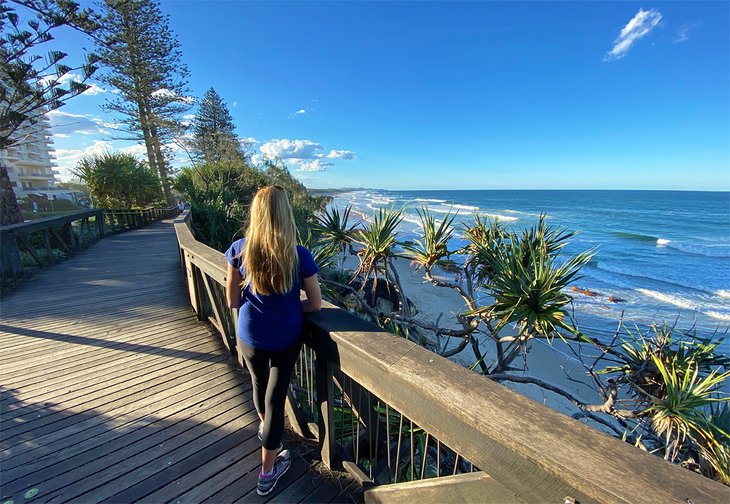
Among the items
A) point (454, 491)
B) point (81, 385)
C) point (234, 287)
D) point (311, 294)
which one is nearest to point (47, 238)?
point (81, 385)

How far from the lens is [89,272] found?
Answer: 5.88 meters

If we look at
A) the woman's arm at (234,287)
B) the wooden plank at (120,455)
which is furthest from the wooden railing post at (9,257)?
the woman's arm at (234,287)

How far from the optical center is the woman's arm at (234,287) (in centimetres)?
160

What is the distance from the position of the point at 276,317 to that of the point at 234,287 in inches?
12.5

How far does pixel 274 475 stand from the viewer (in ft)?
5.34

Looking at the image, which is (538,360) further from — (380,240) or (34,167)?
(34,167)

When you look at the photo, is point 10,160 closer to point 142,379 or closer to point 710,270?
point 142,379

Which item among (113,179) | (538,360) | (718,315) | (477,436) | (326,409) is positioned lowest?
(538,360)

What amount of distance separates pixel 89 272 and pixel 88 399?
15.5 feet

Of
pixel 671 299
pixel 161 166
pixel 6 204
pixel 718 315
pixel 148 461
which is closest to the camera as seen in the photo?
pixel 148 461

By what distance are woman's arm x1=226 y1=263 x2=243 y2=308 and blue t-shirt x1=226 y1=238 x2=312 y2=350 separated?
7 centimetres

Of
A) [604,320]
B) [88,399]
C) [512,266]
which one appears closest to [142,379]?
[88,399]

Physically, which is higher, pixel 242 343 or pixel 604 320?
pixel 242 343

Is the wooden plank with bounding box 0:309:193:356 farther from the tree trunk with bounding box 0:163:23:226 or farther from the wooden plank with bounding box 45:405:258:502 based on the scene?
the tree trunk with bounding box 0:163:23:226
